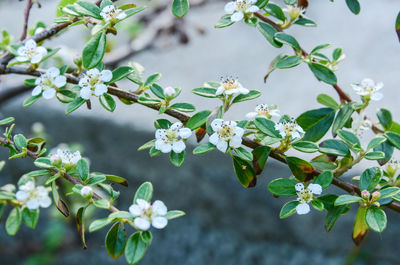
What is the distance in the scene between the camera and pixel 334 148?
78 cm

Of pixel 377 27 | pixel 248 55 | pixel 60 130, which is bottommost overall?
pixel 60 130

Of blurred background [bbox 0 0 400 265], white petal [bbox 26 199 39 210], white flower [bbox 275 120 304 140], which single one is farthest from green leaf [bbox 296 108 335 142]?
blurred background [bbox 0 0 400 265]

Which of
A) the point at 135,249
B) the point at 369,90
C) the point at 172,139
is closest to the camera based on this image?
the point at 135,249

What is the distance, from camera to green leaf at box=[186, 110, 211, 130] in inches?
28.7

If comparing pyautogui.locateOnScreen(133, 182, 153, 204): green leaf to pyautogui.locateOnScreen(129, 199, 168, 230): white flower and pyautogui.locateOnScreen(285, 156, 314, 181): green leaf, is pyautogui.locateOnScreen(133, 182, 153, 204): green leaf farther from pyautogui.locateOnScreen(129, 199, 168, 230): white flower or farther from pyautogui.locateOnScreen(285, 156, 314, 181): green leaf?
pyautogui.locateOnScreen(285, 156, 314, 181): green leaf

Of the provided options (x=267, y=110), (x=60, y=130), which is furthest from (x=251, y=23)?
(x=60, y=130)

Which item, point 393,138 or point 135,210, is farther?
point 393,138

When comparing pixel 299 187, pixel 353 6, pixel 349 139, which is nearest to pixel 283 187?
pixel 299 187

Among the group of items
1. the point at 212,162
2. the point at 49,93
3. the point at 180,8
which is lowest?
the point at 212,162

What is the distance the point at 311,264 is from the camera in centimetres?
193

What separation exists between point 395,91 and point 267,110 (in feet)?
4.24

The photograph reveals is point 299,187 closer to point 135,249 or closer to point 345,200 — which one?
point 345,200

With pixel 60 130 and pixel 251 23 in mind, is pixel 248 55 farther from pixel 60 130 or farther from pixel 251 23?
pixel 251 23

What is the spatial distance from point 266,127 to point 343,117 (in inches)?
7.1
